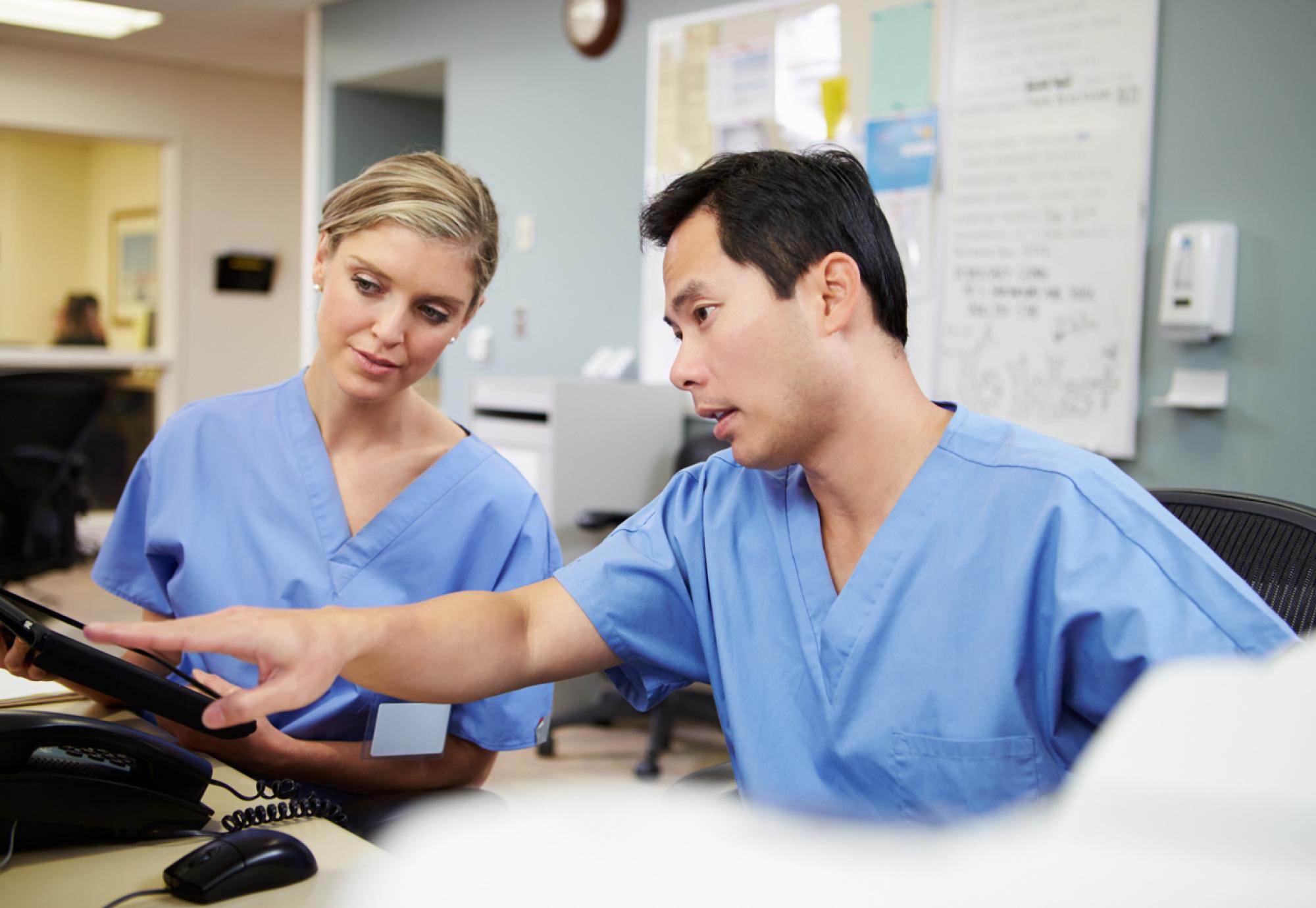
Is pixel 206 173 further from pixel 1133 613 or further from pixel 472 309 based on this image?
pixel 1133 613

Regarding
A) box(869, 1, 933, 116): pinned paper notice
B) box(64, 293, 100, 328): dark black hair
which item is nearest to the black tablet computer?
box(869, 1, 933, 116): pinned paper notice

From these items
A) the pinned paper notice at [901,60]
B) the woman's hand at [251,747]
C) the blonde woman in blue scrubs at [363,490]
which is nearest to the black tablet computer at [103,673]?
the woman's hand at [251,747]

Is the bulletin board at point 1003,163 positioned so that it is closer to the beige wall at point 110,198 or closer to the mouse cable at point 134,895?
the mouse cable at point 134,895

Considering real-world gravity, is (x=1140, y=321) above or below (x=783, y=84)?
below

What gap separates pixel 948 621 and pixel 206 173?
687cm

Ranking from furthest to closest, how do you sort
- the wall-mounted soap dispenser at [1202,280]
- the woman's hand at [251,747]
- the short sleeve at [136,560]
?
1. the wall-mounted soap dispenser at [1202,280]
2. the short sleeve at [136,560]
3. the woman's hand at [251,747]

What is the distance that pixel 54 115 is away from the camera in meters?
6.59

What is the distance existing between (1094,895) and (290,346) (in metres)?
7.45

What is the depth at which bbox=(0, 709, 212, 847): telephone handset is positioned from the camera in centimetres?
82

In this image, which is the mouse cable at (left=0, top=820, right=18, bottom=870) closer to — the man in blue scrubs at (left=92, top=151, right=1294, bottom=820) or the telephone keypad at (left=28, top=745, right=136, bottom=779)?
the telephone keypad at (left=28, top=745, right=136, bottom=779)

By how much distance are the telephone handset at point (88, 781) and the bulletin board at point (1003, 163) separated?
7.41 ft

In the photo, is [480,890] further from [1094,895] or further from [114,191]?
[114,191]

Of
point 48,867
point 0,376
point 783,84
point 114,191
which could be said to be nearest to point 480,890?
point 48,867

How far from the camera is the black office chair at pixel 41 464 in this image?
13.1 ft
